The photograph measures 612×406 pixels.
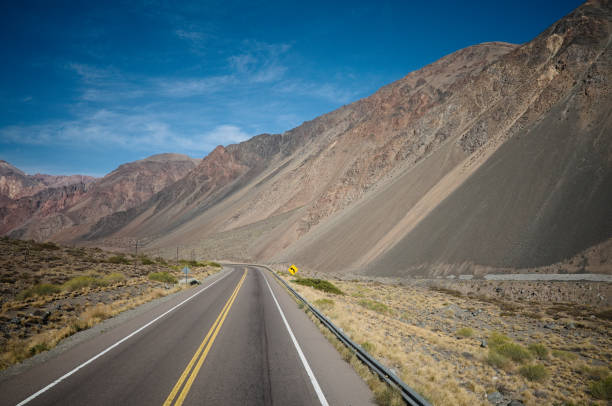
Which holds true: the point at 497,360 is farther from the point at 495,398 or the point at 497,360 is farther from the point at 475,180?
the point at 475,180

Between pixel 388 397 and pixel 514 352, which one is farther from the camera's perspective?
pixel 514 352

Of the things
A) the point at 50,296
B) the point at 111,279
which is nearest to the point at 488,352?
the point at 50,296

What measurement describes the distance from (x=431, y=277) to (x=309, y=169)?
65.8 meters

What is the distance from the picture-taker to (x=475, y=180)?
3722 cm

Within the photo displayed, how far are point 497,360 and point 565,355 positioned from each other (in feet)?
9.34

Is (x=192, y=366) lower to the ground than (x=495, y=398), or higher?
higher

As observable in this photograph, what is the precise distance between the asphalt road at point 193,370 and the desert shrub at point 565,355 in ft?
25.2

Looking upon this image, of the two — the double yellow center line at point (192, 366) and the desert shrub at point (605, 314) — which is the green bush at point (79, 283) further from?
the desert shrub at point (605, 314)

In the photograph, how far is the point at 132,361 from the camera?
699cm

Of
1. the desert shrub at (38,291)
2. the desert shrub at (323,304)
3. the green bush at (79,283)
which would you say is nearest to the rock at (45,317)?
the desert shrub at (38,291)

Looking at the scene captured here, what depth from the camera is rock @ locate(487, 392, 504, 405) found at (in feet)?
21.4

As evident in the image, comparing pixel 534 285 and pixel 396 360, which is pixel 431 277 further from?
pixel 396 360

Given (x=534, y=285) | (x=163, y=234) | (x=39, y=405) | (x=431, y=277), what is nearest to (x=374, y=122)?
(x=431, y=277)

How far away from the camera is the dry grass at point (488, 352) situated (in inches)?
273
